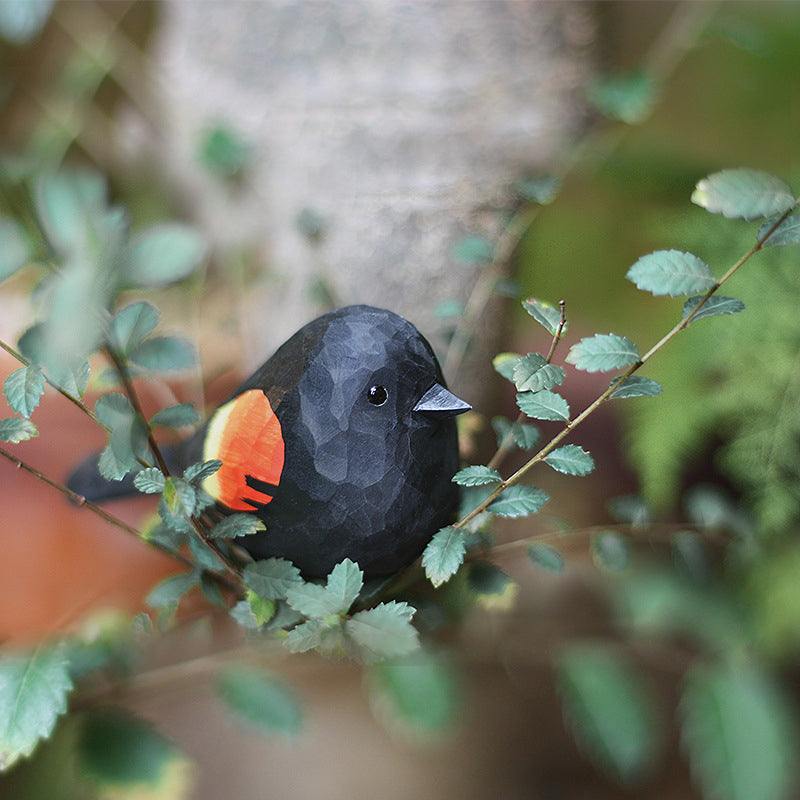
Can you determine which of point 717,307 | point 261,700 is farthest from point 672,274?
point 261,700

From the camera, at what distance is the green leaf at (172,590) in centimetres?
39

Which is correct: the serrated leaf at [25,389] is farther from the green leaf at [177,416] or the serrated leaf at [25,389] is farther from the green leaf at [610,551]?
the green leaf at [610,551]

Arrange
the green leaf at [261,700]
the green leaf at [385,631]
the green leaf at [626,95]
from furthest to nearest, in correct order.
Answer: the green leaf at [626,95] < the green leaf at [261,700] < the green leaf at [385,631]

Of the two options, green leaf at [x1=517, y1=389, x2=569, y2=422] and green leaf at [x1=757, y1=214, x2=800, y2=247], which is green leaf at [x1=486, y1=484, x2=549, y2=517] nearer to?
green leaf at [x1=517, y1=389, x2=569, y2=422]

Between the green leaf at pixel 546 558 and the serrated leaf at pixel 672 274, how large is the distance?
0.59 feet

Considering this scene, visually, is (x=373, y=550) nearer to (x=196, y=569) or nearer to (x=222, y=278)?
(x=196, y=569)

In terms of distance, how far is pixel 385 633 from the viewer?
32 centimetres

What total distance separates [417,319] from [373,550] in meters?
0.46

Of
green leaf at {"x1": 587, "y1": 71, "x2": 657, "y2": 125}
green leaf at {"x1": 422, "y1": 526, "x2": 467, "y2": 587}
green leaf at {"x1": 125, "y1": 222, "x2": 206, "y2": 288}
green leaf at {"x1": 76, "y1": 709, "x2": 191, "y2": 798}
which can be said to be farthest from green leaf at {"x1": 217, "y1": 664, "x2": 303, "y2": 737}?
green leaf at {"x1": 587, "y1": 71, "x2": 657, "y2": 125}

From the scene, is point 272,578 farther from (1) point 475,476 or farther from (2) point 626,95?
(2) point 626,95

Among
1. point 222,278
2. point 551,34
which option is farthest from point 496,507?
point 222,278

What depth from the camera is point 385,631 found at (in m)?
0.32

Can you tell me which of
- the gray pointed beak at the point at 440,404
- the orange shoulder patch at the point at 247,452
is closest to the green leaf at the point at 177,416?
the orange shoulder patch at the point at 247,452

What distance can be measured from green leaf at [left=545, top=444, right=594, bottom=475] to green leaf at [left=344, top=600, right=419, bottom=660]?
11cm
